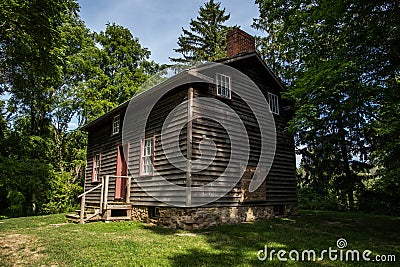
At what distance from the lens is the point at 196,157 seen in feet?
31.1

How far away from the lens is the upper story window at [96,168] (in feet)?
51.2

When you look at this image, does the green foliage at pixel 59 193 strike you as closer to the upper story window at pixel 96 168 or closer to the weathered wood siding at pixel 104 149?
the weathered wood siding at pixel 104 149

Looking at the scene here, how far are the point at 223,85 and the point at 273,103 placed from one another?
11.8 feet

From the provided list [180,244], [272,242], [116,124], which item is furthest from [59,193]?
[272,242]

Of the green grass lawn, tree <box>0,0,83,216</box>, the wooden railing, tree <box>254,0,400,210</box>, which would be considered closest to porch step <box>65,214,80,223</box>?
the wooden railing

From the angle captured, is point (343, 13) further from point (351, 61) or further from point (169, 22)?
point (169, 22)

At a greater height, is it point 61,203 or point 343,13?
point 343,13

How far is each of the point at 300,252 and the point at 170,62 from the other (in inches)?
1052

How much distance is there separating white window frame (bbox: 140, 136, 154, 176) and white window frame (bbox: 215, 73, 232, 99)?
330cm

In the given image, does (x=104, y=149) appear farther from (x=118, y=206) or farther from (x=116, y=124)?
(x=118, y=206)

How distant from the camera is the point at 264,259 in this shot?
5676 mm

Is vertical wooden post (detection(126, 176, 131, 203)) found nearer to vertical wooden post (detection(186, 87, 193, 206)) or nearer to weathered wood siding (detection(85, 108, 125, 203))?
weathered wood siding (detection(85, 108, 125, 203))

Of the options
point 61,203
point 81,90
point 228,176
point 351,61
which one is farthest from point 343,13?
point 61,203

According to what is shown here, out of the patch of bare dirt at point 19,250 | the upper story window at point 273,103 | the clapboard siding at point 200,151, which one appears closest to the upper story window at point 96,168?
the clapboard siding at point 200,151
